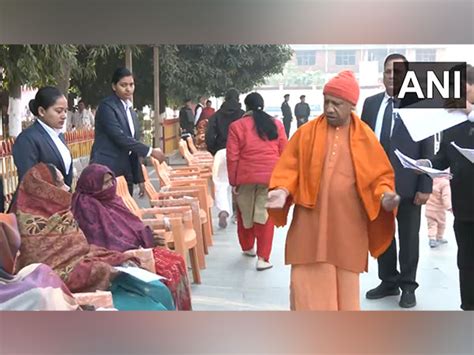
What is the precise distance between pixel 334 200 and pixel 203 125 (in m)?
0.83

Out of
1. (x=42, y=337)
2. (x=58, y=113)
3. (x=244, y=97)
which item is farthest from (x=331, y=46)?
(x=42, y=337)

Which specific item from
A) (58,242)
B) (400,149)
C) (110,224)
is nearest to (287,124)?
(400,149)

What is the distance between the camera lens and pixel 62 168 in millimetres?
4309

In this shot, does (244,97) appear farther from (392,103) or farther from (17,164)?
(17,164)

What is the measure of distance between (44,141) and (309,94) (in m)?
1.39

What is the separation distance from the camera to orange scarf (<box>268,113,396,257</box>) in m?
4.07

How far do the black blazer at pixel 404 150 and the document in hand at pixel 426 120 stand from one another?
0.02m

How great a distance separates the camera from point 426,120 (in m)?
4.17

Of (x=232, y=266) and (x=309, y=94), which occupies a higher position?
(x=309, y=94)

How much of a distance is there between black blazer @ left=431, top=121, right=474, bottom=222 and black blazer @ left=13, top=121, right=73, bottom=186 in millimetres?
1892

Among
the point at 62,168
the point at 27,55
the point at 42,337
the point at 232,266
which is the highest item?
the point at 27,55

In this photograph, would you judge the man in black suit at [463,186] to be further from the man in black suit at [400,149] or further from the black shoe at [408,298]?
the black shoe at [408,298]

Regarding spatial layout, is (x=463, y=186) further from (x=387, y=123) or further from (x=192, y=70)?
(x=192, y=70)

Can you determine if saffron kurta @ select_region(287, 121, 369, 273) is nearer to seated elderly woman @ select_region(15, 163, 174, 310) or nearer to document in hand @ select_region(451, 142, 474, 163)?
document in hand @ select_region(451, 142, 474, 163)
